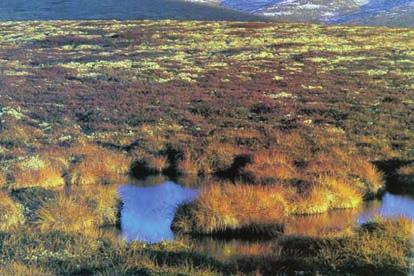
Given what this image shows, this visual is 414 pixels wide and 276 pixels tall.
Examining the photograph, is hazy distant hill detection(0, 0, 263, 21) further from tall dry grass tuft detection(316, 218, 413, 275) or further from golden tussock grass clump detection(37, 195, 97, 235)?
tall dry grass tuft detection(316, 218, 413, 275)

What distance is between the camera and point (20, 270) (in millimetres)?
14422

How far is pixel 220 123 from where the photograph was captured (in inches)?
1475

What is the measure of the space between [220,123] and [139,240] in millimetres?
19249

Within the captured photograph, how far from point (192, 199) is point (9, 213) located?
6.02m

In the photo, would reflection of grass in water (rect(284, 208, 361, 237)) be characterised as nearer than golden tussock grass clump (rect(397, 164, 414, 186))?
Yes

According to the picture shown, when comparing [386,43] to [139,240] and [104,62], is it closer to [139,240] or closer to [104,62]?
[104,62]

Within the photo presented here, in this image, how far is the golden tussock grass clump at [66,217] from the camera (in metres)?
19.6

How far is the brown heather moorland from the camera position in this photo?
55.3ft

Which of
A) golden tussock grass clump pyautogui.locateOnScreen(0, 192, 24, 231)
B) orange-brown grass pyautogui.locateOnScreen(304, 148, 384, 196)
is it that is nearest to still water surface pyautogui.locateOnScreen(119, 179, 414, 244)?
orange-brown grass pyautogui.locateOnScreen(304, 148, 384, 196)

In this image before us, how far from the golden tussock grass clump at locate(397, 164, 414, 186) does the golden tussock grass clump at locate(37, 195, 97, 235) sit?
41.7 ft

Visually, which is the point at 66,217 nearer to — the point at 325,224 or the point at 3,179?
the point at 3,179

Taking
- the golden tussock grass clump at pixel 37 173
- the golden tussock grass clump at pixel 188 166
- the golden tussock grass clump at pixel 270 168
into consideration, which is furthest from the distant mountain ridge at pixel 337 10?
the golden tussock grass clump at pixel 37 173

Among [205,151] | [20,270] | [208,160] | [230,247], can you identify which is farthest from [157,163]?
[20,270]

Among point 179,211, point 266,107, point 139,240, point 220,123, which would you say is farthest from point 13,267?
point 266,107
